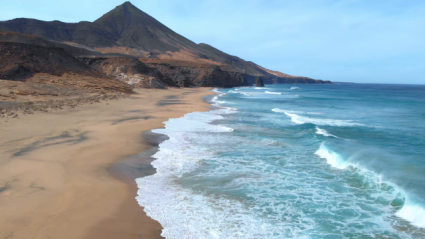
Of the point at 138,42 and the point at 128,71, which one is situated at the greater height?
the point at 138,42

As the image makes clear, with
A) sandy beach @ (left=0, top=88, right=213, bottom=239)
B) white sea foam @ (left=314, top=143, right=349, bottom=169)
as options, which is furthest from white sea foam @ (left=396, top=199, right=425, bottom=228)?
sandy beach @ (left=0, top=88, right=213, bottom=239)

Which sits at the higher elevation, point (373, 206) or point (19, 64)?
point (19, 64)

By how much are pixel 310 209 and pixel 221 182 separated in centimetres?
243

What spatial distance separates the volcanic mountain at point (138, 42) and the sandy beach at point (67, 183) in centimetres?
5644

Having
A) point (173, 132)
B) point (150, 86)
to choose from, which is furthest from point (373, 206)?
point (150, 86)

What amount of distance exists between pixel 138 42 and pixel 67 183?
11986cm

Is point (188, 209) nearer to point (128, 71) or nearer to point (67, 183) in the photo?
point (67, 183)

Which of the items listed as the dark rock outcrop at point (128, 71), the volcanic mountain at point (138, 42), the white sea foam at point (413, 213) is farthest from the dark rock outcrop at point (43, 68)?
the volcanic mountain at point (138, 42)

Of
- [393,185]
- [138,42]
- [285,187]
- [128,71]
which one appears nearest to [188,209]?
[285,187]

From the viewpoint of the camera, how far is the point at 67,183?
6.75 m

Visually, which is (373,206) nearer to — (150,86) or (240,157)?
(240,157)

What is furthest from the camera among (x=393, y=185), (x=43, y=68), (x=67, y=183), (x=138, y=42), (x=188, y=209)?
(x=138, y=42)

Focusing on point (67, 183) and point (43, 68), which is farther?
point (43, 68)

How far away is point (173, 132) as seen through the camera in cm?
1359
